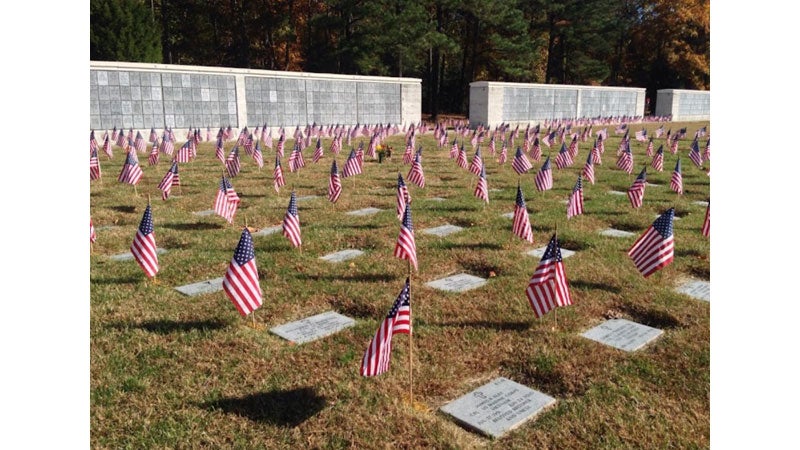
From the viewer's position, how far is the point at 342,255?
696 centimetres

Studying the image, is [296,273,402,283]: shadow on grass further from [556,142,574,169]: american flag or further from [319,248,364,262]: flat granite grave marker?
[556,142,574,169]: american flag

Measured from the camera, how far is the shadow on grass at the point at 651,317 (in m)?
4.92

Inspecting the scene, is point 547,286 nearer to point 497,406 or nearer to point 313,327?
point 497,406

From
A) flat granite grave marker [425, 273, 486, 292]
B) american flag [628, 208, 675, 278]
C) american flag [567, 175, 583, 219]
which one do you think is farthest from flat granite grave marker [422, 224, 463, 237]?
american flag [628, 208, 675, 278]

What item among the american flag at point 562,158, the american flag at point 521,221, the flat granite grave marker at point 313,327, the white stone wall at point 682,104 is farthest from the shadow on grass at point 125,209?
the white stone wall at point 682,104

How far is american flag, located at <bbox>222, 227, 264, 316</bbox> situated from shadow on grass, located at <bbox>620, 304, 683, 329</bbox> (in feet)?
10.9

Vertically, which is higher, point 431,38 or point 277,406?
point 431,38

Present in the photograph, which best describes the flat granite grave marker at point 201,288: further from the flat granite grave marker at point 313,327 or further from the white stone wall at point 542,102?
the white stone wall at point 542,102

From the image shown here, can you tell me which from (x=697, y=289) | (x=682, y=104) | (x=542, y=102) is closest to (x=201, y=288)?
(x=697, y=289)

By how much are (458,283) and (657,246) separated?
1957 mm

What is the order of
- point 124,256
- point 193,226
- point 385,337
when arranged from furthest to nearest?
point 193,226
point 124,256
point 385,337

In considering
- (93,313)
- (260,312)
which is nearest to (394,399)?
(260,312)

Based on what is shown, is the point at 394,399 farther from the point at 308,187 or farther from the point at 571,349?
the point at 308,187

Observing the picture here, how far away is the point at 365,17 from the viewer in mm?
35719
